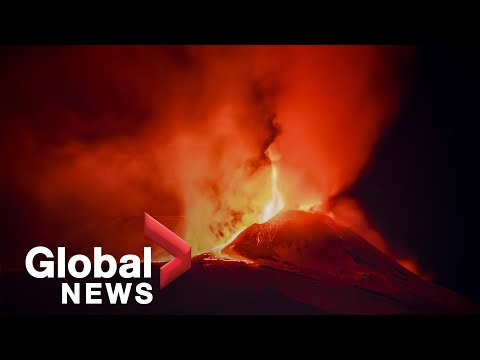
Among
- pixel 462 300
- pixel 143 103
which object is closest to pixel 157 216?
pixel 143 103

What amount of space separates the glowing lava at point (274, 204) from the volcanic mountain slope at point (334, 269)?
0.25ft

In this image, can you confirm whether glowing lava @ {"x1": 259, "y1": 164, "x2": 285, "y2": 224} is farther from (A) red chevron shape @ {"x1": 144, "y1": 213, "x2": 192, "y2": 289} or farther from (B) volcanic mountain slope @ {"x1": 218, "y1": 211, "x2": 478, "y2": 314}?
(A) red chevron shape @ {"x1": 144, "y1": 213, "x2": 192, "y2": 289}

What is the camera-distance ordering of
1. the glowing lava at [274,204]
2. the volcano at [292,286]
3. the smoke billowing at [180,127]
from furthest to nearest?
1. the glowing lava at [274,204]
2. the smoke billowing at [180,127]
3. the volcano at [292,286]

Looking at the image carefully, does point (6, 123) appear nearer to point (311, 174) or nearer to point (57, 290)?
point (57, 290)

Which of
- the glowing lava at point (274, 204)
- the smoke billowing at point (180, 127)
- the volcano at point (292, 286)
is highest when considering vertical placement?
the smoke billowing at point (180, 127)

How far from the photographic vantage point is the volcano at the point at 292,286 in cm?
464

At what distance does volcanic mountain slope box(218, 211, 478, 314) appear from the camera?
4672mm

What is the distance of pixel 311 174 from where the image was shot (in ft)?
16.5

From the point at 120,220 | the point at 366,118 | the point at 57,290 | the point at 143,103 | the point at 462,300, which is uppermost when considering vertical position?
the point at 143,103

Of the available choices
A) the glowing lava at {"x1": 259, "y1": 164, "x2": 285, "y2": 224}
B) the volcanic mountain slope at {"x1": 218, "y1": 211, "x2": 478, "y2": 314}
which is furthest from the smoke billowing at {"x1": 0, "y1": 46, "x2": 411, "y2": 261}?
the volcanic mountain slope at {"x1": 218, "y1": 211, "x2": 478, "y2": 314}

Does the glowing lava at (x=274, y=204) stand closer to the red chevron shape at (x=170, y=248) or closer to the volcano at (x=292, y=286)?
the volcano at (x=292, y=286)

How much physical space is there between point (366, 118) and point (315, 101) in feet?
2.03

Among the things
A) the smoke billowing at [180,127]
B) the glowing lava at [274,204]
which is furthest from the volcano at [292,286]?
the smoke billowing at [180,127]

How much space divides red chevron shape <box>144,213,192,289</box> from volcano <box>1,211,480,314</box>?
0.08 m
